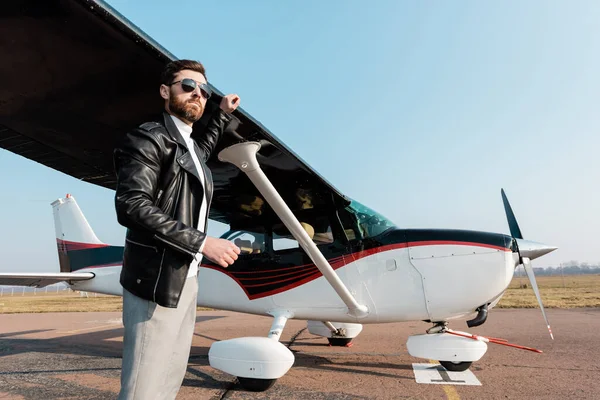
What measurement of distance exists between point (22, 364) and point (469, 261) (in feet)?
18.7

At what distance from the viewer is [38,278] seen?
20.1ft

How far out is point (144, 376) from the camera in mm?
1221

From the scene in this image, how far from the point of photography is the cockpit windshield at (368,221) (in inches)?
179

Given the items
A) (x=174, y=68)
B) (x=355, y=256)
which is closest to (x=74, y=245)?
(x=355, y=256)

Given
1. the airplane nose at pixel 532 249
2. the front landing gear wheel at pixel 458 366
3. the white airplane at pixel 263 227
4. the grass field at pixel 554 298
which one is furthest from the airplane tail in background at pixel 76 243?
the grass field at pixel 554 298

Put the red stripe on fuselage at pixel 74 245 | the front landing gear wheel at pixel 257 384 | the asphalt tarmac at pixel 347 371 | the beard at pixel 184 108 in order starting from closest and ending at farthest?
the beard at pixel 184 108 → the asphalt tarmac at pixel 347 371 → the front landing gear wheel at pixel 257 384 → the red stripe on fuselage at pixel 74 245

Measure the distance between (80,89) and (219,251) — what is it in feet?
6.60

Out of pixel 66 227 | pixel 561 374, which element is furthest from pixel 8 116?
pixel 66 227

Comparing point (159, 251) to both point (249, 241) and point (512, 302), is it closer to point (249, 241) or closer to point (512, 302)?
point (249, 241)

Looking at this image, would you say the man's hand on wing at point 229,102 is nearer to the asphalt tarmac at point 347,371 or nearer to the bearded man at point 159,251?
the bearded man at point 159,251

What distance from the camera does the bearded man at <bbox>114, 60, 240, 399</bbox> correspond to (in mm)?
1206

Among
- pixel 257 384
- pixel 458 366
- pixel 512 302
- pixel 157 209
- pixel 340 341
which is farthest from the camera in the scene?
pixel 512 302

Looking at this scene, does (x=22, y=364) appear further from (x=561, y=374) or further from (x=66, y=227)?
(x=561, y=374)

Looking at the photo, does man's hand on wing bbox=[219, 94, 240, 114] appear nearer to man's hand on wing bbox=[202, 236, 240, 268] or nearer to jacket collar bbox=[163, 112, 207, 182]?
jacket collar bbox=[163, 112, 207, 182]
